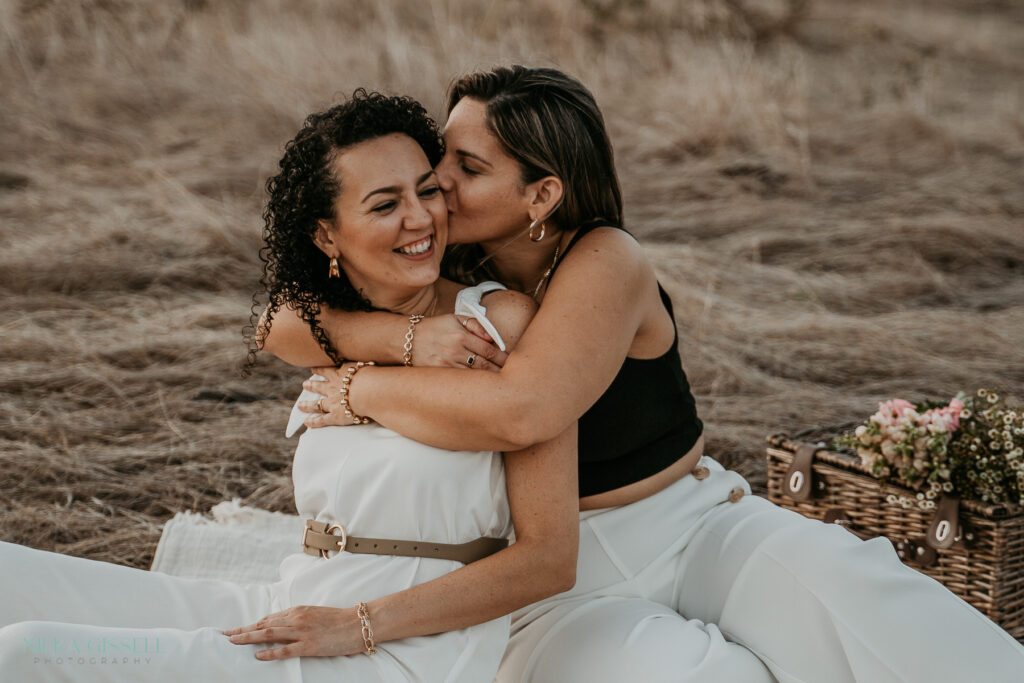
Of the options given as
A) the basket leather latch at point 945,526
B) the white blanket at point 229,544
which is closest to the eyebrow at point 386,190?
the white blanket at point 229,544

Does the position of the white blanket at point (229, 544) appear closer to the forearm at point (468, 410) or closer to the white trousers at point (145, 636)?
the white trousers at point (145, 636)

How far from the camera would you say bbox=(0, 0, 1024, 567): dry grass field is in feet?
14.1

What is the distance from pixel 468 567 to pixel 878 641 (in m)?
0.81

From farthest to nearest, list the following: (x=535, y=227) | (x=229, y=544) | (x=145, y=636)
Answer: (x=229, y=544)
(x=535, y=227)
(x=145, y=636)

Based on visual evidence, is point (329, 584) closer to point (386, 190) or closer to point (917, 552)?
point (386, 190)

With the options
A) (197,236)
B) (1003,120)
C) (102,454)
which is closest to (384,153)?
(102,454)

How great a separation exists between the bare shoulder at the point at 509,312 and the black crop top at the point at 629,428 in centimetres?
16

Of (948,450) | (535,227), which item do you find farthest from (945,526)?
(535,227)

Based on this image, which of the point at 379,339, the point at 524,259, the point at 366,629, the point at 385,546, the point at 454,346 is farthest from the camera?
the point at 524,259

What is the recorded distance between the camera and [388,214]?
2281mm

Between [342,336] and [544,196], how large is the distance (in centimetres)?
56

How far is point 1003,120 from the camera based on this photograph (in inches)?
306

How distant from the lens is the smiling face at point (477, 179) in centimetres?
241

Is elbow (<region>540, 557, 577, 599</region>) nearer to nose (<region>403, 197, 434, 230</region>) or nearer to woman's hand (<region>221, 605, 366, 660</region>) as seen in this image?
woman's hand (<region>221, 605, 366, 660</region>)
